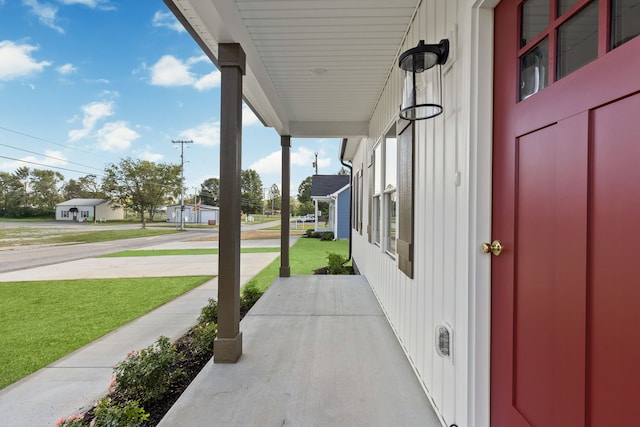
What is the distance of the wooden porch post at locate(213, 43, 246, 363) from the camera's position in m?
2.70

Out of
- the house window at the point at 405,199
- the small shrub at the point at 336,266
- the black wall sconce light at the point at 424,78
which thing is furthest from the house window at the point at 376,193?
the black wall sconce light at the point at 424,78

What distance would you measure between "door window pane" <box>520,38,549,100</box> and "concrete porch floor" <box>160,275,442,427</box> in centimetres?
187

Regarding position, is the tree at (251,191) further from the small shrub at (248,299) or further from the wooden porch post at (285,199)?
the small shrub at (248,299)

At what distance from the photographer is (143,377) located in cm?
219

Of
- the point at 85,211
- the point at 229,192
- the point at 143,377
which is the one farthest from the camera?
the point at 85,211

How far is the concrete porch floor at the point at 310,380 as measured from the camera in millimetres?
1957

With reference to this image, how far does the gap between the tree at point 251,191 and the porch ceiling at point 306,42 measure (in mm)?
46989

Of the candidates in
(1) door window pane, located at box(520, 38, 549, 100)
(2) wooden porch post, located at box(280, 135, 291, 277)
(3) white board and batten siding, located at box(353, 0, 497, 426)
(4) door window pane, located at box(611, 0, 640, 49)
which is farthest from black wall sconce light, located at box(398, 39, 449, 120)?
(2) wooden porch post, located at box(280, 135, 291, 277)

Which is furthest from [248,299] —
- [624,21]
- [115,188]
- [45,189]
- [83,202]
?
[83,202]

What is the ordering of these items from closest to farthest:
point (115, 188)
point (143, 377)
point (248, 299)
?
point (143, 377), point (248, 299), point (115, 188)

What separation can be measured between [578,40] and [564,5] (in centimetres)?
15

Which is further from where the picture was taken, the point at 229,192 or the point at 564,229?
the point at 229,192

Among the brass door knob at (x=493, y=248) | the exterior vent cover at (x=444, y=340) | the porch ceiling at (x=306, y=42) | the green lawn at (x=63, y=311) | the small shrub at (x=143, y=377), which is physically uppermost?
the porch ceiling at (x=306, y=42)

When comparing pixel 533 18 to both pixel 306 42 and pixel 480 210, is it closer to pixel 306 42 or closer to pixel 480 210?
pixel 480 210
